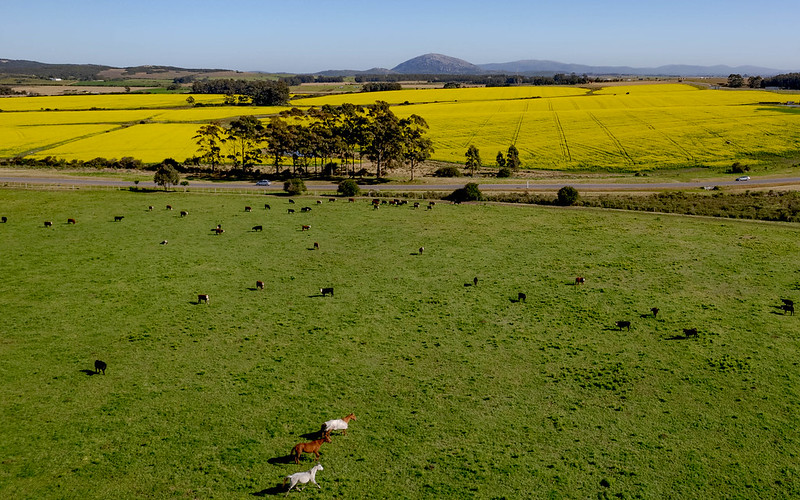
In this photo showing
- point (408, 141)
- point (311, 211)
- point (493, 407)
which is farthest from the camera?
point (408, 141)

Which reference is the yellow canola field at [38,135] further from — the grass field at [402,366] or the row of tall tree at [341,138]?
the grass field at [402,366]

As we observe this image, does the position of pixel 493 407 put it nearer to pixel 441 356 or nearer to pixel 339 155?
pixel 441 356

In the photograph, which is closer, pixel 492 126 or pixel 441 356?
pixel 441 356

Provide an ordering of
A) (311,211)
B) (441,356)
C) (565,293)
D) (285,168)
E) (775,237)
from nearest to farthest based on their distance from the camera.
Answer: (441,356) < (565,293) < (775,237) < (311,211) < (285,168)

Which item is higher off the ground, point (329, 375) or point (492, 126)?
point (492, 126)

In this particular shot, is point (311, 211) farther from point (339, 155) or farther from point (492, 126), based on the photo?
point (492, 126)

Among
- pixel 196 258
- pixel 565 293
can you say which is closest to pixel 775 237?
pixel 565 293
